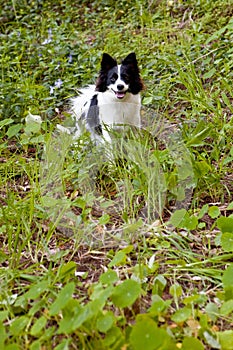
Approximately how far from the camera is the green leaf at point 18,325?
206 centimetres

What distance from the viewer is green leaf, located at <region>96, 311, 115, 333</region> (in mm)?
1959

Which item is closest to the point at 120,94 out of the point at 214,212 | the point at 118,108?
the point at 118,108

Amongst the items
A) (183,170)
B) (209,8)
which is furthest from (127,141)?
(209,8)

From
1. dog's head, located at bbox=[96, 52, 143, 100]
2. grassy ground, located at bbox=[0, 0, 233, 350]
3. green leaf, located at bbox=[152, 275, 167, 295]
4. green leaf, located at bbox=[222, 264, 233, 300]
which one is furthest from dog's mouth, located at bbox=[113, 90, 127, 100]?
green leaf, located at bbox=[222, 264, 233, 300]

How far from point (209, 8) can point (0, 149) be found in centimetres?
261

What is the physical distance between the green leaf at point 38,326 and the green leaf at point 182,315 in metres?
0.45

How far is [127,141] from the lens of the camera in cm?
338

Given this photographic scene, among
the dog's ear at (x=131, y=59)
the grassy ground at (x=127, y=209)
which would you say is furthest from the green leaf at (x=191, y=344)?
the dog's ear at (x=131, y=59)

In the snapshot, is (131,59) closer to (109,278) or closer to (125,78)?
(125,78)

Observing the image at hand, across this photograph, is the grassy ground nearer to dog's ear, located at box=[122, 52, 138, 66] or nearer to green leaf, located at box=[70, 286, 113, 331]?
green leaf, located at box=[70, 286, 113, 331]

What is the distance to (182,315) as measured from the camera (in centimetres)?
209

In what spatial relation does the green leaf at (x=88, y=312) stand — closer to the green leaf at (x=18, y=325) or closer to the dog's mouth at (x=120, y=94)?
the green leaf at (x=18, y=325)

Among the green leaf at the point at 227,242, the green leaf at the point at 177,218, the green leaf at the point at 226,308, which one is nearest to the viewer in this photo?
the green leaf at the point at 226,308

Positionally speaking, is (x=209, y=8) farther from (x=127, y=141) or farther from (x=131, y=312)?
(x=131, y=312)
